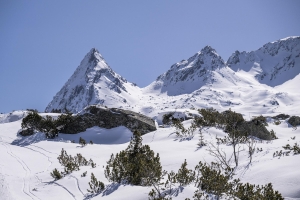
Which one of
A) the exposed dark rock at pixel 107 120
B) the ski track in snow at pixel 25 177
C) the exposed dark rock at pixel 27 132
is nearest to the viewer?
the ski track in snow at pixel 25 177

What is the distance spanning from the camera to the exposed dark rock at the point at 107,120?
2122 cm

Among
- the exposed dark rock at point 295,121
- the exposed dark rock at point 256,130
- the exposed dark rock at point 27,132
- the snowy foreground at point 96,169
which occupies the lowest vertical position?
the snowy foreground at point 96,169

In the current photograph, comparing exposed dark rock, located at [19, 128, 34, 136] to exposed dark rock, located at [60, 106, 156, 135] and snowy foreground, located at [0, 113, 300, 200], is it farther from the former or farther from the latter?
exposed dark rock, located at [60, 106, 156, 135]

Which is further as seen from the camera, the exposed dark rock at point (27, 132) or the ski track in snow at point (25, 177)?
the exposed dark rock at point (27, 132)

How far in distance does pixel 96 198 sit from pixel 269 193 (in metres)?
4.62

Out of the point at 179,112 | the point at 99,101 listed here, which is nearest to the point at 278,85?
the point at 99,101

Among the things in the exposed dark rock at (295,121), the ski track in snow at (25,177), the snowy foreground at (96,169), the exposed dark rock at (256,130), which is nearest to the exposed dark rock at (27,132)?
the snowy foreground at (96,169)

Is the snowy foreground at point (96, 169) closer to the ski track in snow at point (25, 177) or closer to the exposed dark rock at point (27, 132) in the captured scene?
Result: the ski track in snow at point (25, 177)

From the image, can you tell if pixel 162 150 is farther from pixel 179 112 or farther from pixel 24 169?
pixel 179 112

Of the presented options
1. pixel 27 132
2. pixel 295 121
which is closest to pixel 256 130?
pixel 295 121

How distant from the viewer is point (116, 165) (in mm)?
8258

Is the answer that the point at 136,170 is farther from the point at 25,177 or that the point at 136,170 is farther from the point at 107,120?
the point at 107,120

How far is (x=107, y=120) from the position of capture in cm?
2186

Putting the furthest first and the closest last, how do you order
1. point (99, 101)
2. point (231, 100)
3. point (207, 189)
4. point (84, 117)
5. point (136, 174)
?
point (99, 101)
point (231, 100)
point (84, 117)
point (136, 174)
point (207, 189)
